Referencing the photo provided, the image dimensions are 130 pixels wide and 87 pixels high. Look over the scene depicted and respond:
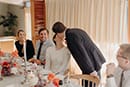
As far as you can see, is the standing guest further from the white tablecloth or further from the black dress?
the white tablecloth

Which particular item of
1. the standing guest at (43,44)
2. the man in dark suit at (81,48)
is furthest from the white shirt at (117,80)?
the standing guest at (43,44)

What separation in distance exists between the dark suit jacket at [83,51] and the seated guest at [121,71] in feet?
3.46

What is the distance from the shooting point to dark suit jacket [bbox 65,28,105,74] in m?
3.12

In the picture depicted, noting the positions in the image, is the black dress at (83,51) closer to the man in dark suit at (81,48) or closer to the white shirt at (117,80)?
the man in dark suit at (81,48)

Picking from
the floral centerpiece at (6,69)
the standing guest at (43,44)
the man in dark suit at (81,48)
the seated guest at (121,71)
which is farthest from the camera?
the standing guest at (43,44)

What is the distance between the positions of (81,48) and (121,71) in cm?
112

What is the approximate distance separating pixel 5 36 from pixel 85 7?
2.84m

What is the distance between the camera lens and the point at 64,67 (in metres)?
3.13

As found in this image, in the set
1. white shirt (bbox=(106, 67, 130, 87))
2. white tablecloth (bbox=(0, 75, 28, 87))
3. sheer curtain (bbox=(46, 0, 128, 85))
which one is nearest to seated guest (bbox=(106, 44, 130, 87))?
white shirt (bbox=(106, 67, 130, 87))

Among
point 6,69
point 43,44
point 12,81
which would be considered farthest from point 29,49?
point 12,81

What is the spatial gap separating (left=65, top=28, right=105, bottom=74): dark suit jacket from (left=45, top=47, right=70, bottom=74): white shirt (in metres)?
0.09

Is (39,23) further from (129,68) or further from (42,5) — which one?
(129,68)

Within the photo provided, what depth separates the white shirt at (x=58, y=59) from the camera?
3.13 m

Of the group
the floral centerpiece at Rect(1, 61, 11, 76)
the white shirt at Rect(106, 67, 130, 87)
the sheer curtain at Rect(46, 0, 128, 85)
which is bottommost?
the floral centerpiece at Rect(1, 61, 11, 76)
